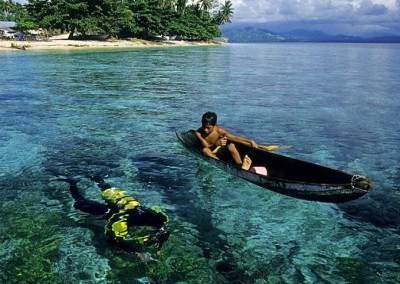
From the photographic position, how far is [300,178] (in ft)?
29.6

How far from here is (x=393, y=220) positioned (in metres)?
8.34

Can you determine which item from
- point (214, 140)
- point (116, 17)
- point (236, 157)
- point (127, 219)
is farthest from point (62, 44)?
point (127, 219)

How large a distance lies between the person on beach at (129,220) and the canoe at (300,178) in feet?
7.55

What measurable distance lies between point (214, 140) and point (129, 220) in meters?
3.65

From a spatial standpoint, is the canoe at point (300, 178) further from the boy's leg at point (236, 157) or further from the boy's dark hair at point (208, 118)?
the boy's dark hair at point (208, 118)

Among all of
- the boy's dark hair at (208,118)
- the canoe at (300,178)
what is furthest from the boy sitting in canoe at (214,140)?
the canoe at (300,178)

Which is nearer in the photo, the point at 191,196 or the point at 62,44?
the point at 191,196

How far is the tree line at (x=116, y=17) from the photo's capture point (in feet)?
226

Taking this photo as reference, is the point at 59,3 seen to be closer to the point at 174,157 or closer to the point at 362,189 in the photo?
the point at 174,157

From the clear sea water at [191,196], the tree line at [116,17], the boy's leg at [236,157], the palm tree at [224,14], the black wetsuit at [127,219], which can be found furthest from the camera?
the palm tree at [224,14]

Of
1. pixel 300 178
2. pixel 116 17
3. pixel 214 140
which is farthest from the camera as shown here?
pixel 116 17

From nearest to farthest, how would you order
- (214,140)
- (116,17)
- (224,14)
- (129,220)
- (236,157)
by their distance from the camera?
(129,220) < (236,157) < (214,140) < (116,17) < (224,14)

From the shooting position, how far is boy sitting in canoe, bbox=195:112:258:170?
1005 cm

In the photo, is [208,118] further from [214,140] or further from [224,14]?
[224,14]
